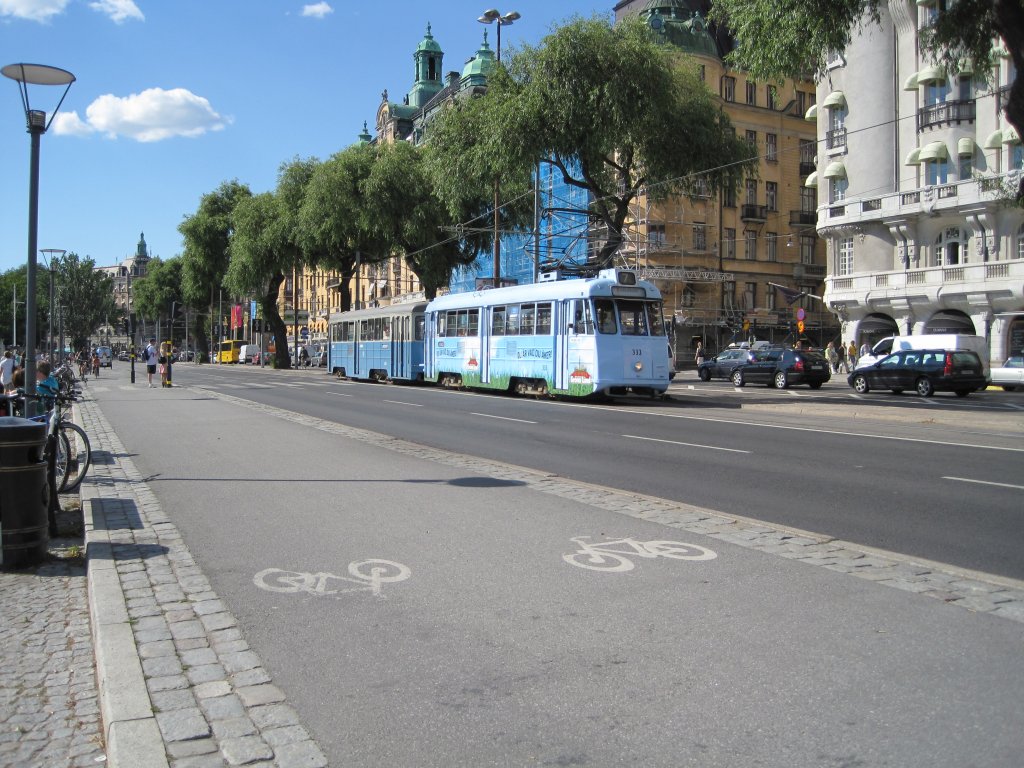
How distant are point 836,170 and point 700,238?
1364 centimetres

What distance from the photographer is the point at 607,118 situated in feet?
89.3

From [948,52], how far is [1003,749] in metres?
17.9

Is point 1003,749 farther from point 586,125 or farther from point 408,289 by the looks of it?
point 408,289

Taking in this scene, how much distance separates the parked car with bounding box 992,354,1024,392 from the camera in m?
31.3

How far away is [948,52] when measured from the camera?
17.8m

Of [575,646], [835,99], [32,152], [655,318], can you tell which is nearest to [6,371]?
[32,152]

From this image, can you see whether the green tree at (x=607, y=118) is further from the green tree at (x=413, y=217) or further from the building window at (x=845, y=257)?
the building window at (x=845, y=257)

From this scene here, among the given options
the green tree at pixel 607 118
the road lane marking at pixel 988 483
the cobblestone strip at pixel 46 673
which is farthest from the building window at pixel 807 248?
the cobblestone strip at pixel 46 673

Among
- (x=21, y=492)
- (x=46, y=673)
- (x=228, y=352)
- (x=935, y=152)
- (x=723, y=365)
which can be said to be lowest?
(x=46, y=673)

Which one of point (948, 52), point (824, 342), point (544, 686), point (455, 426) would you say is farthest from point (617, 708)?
point (824, 342)


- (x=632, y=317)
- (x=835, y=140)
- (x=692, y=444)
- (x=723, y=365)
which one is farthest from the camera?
(x=835, y=140)

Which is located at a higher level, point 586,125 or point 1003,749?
point 586,125

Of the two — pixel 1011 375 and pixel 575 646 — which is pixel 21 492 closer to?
pixel 575 646

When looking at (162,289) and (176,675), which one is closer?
(176,675)
